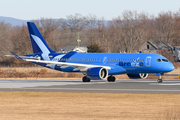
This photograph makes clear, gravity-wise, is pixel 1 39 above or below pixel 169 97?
above

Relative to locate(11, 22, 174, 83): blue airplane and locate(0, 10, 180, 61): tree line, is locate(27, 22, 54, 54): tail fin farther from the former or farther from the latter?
locate(0, 10, 180, 61): tree line

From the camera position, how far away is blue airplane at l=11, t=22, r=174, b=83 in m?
43.4

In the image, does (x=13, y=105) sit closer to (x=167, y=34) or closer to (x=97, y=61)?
(x=97, y=61)

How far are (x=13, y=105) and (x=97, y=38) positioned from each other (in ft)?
421

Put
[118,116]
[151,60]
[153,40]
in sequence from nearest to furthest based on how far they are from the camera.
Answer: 1. [118,116]
2. [151,60]
3. [153,40]

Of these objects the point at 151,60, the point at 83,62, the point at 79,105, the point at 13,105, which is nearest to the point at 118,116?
the point at 79,105

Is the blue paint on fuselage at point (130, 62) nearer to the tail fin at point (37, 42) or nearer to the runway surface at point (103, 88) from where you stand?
the runway surface at point (103, 88)

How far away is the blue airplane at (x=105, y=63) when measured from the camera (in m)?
43.4

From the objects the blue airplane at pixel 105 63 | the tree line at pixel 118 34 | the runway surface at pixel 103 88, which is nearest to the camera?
the runway surface at pixel 103 88

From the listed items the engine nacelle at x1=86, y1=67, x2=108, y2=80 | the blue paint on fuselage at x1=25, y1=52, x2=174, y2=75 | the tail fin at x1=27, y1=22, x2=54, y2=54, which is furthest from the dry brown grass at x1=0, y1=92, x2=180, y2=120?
the tail fin at x1=27, y1=22, x2=54, y2=54

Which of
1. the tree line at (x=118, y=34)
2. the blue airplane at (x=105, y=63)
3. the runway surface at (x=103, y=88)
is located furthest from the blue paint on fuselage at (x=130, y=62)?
the tree line at (x=118, y=34)

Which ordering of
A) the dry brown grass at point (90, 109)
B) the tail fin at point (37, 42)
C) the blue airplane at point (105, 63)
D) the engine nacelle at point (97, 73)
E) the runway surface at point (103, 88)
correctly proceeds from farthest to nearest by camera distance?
the tail fin at point (37, 42) < the blue airplane at point (105, 63) < the engine nacelle at point (97, 73) < the runway surface at point (103, 88) < the dry brown grass at point (90, 109)

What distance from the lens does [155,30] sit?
144m

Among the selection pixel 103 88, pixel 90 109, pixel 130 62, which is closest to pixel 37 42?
pixel 130 62
